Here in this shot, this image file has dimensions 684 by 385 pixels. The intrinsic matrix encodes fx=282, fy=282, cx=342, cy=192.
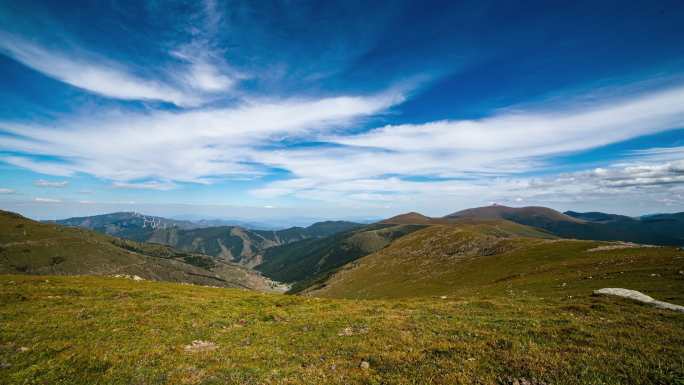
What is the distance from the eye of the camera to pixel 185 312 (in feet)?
73.3

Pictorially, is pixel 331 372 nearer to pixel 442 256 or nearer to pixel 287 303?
pixel 287 303

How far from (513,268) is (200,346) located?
68.4m

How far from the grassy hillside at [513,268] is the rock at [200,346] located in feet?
114

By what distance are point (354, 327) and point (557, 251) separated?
Answer: 235ft

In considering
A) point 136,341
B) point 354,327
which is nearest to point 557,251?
point 354,327

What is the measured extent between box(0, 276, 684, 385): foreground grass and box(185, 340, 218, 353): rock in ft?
1.06

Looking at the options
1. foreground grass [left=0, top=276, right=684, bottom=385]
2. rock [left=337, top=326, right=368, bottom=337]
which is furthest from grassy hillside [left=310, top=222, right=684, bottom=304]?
rock [left=337, top=326, right=368, bottom=337]

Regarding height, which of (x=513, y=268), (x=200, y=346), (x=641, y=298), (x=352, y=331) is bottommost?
(x=513, y=268)

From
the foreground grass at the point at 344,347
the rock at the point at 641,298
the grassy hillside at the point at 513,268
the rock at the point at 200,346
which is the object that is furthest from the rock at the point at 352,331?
the grassy hillside at the point at 513,268

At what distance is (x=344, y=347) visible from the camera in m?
14.6

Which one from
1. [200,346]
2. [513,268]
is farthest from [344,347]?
[513,268]

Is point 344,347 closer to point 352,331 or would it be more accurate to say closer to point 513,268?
point 352,331

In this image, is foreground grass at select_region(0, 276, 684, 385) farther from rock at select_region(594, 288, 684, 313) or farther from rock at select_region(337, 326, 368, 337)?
rock at select_region(594, 288, 684, 313)

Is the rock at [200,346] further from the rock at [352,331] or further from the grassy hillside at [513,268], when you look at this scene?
the grassy hillside at [513,268]
